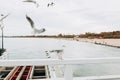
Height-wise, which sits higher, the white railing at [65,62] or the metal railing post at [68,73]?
the white railing at [65,62]

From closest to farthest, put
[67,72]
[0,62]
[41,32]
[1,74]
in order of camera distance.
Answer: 1. [41,32]
2. [0,62]
3. [67,72]
4. [1,74]

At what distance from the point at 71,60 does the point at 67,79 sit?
28cm

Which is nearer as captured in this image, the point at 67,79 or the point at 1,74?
the point at 67,79

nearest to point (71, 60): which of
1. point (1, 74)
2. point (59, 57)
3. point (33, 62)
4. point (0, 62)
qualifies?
point (59, 57)

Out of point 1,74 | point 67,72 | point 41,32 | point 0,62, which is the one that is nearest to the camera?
point 41,32

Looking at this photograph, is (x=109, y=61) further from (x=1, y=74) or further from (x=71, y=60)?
(x=1, y=74)

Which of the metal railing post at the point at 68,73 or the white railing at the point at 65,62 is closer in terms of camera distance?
the white railing at the point at 65,62

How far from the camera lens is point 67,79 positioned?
3.62 metres

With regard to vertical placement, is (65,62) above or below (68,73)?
above

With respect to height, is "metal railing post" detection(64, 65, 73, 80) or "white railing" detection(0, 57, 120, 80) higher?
"white railing" detection(0, 57, 120, 80)

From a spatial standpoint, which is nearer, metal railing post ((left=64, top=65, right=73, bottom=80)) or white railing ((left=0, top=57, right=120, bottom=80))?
white railing ((left=0, top=57, right=120, bottom=80))

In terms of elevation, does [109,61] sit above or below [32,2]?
below

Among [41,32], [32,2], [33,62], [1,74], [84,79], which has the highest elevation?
[32,2]

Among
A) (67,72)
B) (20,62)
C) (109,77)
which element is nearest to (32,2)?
(20,62)
